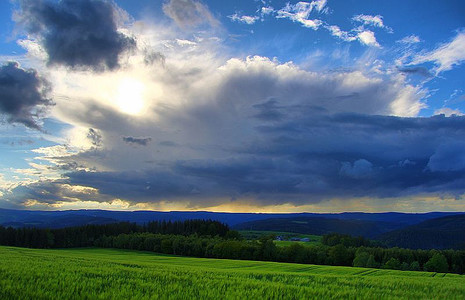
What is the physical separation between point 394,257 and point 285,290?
328 feet

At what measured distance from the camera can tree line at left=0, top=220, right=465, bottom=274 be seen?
309ft

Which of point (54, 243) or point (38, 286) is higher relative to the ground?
point (38, 286)

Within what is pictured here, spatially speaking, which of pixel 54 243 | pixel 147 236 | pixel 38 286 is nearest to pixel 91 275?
pixel 38 286

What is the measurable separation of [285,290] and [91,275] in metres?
9.91

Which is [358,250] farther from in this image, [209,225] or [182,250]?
[209,225]

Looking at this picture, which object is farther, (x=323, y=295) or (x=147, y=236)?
(x=147, y=236)

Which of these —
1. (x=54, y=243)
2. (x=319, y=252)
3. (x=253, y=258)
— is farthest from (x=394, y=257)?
(x=54, y=243)

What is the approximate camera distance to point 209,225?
16438 centimetres

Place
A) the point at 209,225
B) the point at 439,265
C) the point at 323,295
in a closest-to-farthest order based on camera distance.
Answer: the point at 323,295, the point at 439,265, the point at 209,225

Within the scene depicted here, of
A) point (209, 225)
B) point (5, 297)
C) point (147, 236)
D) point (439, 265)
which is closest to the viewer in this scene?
point (5, 297)

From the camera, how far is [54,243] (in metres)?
130

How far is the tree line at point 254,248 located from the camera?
94.2m

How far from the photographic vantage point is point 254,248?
95062 millimetres

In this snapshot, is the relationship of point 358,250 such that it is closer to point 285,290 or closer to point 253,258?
point 253,258
